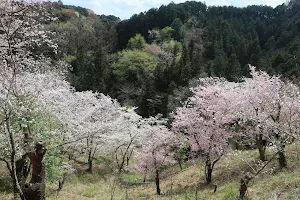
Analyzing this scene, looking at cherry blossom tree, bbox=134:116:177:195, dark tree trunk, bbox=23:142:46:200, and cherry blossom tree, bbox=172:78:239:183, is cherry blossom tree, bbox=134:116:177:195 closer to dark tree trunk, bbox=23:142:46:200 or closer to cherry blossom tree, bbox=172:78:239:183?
cherry blossom tree, bbox=172:78:239:183

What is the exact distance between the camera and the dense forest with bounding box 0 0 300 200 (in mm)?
10438

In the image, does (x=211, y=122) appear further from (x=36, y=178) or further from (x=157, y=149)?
(x=36, y=178)

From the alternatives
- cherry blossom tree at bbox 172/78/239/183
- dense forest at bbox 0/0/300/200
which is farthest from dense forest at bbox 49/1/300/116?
cherry blossom tree at bbox 172/78/239/183

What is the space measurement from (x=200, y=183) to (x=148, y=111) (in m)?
27.0

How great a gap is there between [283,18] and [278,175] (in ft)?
237

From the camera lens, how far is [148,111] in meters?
46.3

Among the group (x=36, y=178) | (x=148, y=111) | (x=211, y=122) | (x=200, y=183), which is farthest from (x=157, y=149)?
(x=148, y=111)

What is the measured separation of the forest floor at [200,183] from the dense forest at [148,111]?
4.1 inches

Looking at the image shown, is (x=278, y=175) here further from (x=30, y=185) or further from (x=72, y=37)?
(x=72, y=37)

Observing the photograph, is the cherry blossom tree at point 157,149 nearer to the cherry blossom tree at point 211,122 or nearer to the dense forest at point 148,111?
the dense forest at point 148,111

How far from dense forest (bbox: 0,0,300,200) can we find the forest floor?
104 mm

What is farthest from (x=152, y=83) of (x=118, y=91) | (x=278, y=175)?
(x=278, y=175)

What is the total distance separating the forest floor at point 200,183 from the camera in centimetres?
1364

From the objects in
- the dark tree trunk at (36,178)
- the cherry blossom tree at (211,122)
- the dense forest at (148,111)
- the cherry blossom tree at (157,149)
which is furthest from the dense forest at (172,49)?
the dark tree trunk at (36,178)
